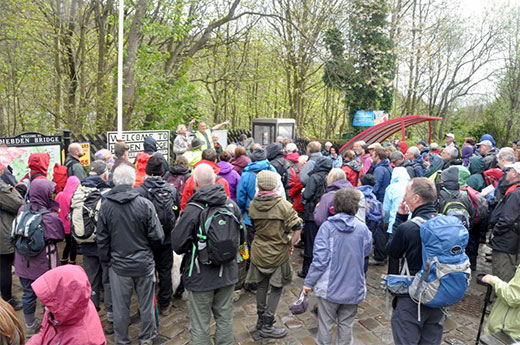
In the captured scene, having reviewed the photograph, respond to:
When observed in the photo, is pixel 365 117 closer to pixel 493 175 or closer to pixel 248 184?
pixel 493 175

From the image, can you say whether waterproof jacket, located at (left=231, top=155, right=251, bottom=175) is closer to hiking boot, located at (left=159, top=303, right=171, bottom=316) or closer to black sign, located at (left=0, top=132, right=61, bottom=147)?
hiking boot, located at (left=159, top=303, right=171, bottom=316)

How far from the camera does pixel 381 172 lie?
6750 mm

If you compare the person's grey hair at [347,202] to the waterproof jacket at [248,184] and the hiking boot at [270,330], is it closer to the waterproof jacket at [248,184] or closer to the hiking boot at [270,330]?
the hiking boot at [270,330]

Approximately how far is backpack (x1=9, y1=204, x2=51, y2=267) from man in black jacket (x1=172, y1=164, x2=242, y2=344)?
1759 millimetres

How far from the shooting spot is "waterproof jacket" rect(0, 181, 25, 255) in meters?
4.47

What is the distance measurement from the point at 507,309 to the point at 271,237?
89.6 inches

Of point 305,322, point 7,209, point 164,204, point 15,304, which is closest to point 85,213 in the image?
point 164,204

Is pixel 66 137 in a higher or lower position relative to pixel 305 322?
higher

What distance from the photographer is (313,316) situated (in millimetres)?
4898

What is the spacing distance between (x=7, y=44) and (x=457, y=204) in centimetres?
1259

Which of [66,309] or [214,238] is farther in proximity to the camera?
[214,238]

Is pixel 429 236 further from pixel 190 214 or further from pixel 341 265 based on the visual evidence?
pixel 190 214

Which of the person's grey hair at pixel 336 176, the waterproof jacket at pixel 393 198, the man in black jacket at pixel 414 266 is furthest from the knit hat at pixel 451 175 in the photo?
the man in black jacket at pixel 414 266

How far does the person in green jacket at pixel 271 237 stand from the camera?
13.6 ft
